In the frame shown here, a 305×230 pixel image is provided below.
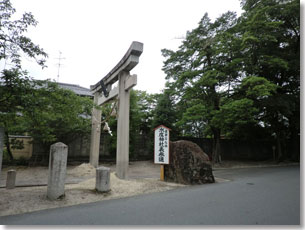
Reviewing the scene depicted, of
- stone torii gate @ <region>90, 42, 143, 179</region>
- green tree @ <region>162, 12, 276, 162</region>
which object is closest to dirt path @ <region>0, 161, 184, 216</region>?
stone torii gate @ <region>90, 42, 143, 179</region>

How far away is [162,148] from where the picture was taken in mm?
8719

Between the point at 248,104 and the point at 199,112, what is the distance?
9.46ft

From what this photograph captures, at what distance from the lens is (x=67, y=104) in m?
6.22

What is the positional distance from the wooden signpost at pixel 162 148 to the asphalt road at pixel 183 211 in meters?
2.57

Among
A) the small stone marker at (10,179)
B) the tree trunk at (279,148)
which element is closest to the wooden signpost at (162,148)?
the small stone marker at (10,179)

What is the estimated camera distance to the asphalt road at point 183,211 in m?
3.94

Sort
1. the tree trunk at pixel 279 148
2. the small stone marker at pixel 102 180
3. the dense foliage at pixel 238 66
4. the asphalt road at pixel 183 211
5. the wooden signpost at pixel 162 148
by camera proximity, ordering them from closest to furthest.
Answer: the asphalt road at pixel 183 211 < the small stone marker at pixel 102 180 < the wooden signpost at pixel 162 148 < the dense foliage at pixel 238 66 < the tree trunk at pixel 279 148

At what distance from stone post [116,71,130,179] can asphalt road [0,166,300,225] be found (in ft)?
8.13

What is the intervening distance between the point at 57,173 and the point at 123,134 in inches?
134

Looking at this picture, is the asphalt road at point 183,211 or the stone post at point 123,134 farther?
the stone post at point 123,134

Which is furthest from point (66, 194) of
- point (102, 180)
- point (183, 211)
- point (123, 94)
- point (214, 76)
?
point (214, 76)

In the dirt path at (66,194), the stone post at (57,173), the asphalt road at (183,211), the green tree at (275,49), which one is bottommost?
the dirt path at (66,194)

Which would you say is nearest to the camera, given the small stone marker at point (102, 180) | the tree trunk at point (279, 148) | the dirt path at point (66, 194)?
the dirt path at point (66, 194)

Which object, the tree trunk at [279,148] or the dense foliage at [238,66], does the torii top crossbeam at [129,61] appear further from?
the tree trunk at [279,148]
